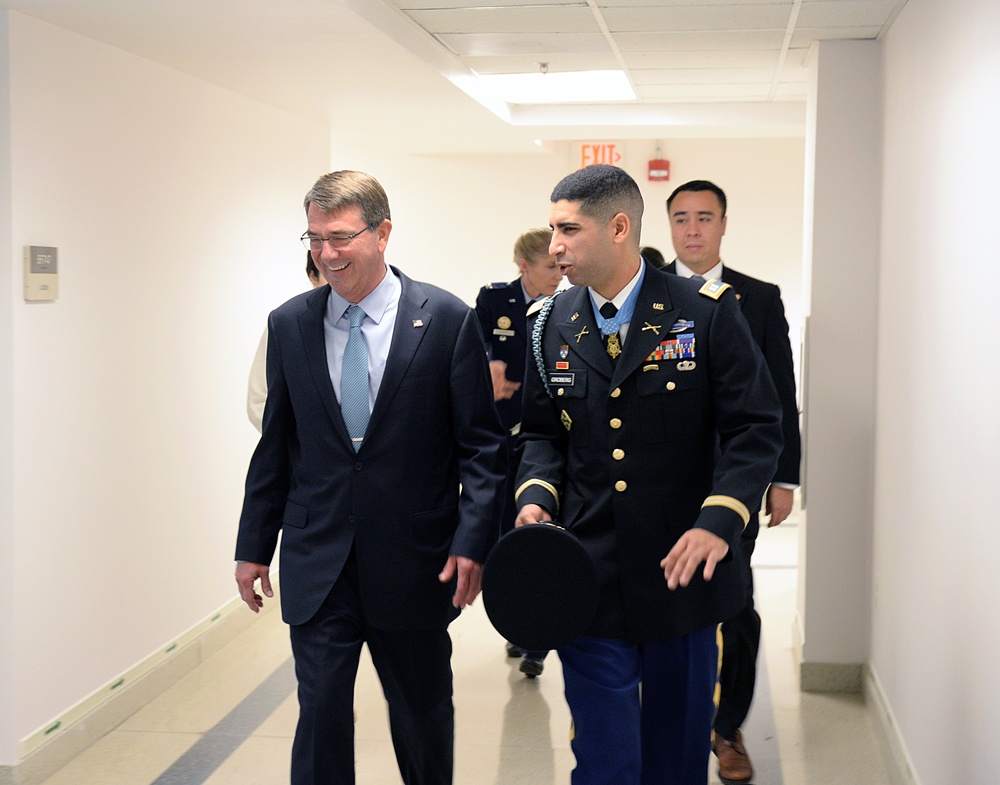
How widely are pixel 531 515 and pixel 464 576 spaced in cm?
29

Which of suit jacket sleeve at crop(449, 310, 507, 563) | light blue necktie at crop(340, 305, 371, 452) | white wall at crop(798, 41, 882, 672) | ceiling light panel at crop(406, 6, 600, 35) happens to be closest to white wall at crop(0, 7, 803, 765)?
ceiling light panel at crop(406, 6, 600, 35)

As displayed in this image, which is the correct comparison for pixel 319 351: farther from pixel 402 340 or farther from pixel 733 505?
pixel 733 505

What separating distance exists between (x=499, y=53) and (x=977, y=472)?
10.6 feet

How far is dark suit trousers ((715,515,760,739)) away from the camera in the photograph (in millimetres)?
3748

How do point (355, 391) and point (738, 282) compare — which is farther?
point (738, 282)

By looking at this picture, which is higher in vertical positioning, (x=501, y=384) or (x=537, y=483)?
(x=501, y=384)

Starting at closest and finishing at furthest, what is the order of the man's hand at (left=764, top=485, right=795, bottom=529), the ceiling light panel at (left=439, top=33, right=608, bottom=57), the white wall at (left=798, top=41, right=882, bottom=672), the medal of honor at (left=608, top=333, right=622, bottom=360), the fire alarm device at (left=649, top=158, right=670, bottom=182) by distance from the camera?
the medal of honor at (left=608, top=333, right=622, bottom=360)
the man's hand at (left=764, top=485, right=795, bottom=529)
the white wall at (left=798, top=41, right=882, bottom=672)
the ceiling light panel at (left=439, top=33, right=608, bottom=57)
the fire alarm device at (left=649, top=158, right=670, bottom=182)

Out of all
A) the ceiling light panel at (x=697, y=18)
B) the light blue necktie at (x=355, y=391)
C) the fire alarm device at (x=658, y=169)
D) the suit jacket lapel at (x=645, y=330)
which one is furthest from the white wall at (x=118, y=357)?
the fire alarm device at (x=658, y=169)

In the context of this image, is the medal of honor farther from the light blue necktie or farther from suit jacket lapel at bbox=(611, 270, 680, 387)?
the light blue necktie

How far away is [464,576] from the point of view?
2688 millimetres

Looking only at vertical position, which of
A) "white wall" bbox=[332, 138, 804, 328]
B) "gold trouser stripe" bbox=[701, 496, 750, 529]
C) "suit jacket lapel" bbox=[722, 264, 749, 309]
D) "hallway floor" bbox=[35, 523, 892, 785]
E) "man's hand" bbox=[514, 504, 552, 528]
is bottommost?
"hallway floor" bbox=[35, 523, 892, 785]

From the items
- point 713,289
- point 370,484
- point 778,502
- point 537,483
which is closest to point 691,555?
point 537,483

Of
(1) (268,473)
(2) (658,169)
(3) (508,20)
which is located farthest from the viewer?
(2) (658,169)

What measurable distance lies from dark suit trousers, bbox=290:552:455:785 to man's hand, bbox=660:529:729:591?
71 centimetres
